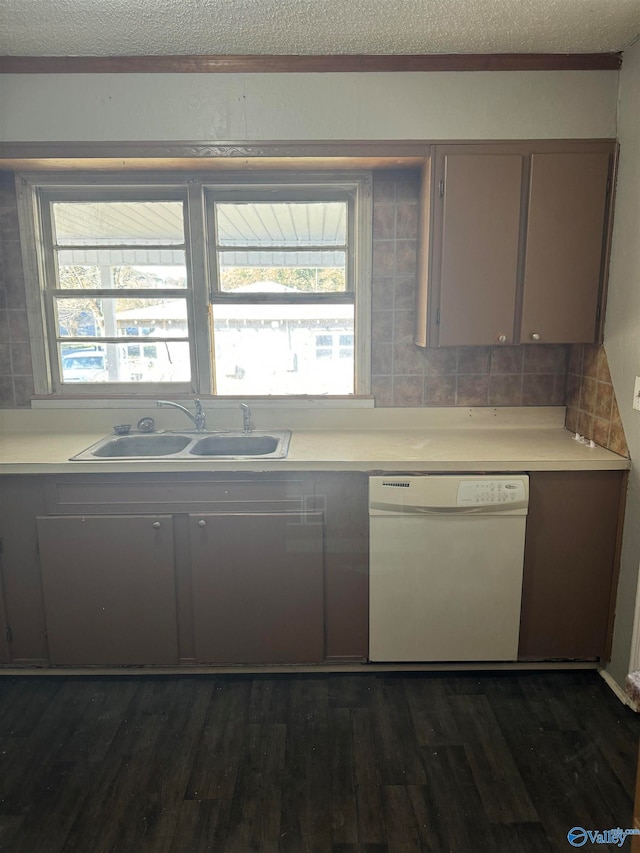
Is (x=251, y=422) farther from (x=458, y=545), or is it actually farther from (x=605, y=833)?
(x=605, y=833)

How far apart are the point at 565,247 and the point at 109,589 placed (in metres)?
2.30

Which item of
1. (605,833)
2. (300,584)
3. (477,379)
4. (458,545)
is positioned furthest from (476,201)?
(605,833)

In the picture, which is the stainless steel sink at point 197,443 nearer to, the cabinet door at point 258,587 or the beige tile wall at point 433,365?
the cabinet door at point 258,587

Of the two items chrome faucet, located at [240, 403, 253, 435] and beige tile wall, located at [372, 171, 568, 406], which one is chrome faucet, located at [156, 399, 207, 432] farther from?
beige tile wall, located at [372, 171, 568, 406]

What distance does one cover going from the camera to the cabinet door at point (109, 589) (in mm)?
2254

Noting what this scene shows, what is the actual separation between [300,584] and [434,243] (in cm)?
149

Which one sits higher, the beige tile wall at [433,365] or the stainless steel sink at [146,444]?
the beige tile wall at [433,365]

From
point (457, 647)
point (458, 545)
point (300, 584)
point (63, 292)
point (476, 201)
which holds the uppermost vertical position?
point (476, 201)

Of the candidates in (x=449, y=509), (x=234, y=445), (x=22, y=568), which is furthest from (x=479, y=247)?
(x=22, y=568)

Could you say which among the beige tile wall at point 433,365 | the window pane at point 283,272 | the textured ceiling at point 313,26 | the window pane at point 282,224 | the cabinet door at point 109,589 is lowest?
the cabinet door at point 109,589

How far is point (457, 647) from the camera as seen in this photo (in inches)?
91.5

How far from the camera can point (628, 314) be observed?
86.7 inches

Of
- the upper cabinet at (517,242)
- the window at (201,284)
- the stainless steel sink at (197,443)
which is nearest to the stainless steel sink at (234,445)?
the stainless steel sink at (197,443)

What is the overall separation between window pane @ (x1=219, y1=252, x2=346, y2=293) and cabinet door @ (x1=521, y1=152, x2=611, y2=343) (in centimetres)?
87
